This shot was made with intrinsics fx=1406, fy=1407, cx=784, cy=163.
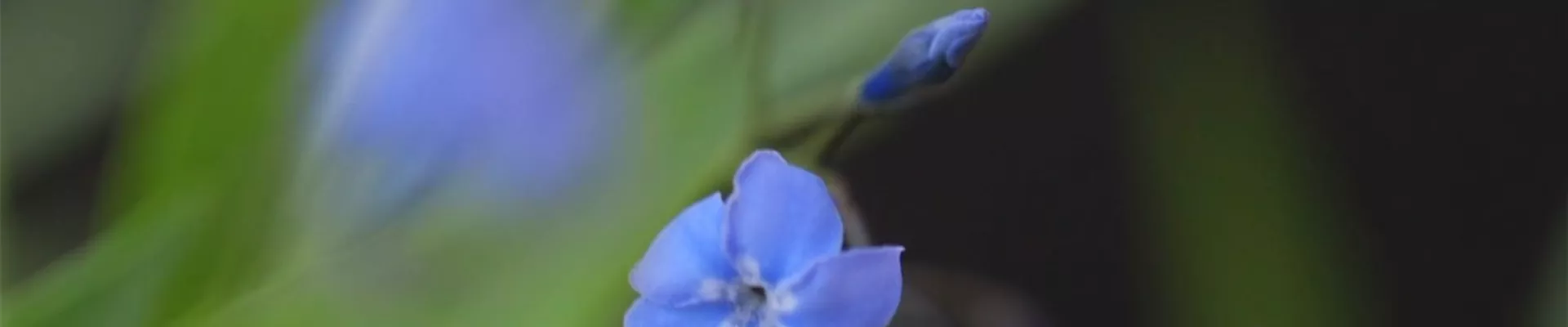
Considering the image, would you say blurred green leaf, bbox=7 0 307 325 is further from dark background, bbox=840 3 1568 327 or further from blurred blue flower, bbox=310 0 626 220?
dark background, bbox=840 3 1568 327

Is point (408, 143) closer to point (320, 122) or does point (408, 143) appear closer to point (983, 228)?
point (320, 122)

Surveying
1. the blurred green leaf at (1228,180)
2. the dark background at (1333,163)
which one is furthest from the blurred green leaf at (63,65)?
the blurred green leaf at (1228,180)

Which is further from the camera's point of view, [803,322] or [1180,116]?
[1180,116]

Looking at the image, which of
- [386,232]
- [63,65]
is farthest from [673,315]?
[63,65]

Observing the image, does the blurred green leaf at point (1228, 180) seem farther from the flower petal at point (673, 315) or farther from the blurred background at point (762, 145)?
the flower petal at point (673, 315)

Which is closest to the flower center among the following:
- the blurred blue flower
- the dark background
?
the blurred blue flower

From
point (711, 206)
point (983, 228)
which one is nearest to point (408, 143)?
point (711, 206)

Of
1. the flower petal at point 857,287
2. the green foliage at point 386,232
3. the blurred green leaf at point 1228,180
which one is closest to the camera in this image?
the flower petal at point 857,287
